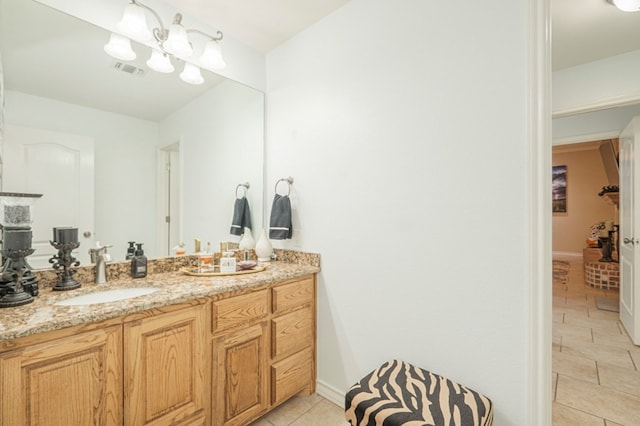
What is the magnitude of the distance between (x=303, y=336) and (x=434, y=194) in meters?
1.23

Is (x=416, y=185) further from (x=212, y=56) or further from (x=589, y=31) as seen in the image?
(x=589, y=31)

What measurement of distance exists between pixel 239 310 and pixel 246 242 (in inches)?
30.5

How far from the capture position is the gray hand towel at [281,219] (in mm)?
2078

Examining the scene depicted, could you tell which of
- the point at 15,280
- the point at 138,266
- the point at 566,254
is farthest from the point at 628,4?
the point at 566,254

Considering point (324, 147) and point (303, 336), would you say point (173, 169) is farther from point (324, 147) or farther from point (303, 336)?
point (303, 336)

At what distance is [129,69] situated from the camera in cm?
171

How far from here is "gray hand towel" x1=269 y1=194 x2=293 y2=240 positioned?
81.8 inches

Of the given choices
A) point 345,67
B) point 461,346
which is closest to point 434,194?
point 461,346

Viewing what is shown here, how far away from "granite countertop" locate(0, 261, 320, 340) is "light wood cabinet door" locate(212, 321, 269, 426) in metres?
0.27

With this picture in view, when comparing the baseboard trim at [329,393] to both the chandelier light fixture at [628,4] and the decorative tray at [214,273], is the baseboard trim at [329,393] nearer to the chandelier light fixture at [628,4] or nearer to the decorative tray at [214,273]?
the decorative tray at [214,273]

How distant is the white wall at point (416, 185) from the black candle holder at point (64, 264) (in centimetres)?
129

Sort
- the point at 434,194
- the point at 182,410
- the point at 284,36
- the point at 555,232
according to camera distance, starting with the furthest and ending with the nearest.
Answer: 1. the point at 555,232
2. the point at 284,36
3. the point at 434,194
4. the point at 182,410

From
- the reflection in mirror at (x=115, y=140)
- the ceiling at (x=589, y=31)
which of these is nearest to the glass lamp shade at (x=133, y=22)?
the reflection in mirror at (x=115, y=140)

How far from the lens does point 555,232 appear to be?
7500 millimetres
